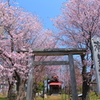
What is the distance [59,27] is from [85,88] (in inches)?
188

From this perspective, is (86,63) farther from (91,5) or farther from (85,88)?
(91,5)

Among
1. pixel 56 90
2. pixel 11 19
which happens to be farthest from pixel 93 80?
pixel 56 90

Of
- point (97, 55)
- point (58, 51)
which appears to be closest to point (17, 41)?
point (58, 51)

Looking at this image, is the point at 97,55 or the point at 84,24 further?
the point at 84,24

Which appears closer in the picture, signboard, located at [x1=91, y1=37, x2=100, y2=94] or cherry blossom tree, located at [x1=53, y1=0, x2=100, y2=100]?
signboard, located at [x1=91, y1=37, x2=100, y2=94]

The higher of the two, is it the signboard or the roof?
the roof

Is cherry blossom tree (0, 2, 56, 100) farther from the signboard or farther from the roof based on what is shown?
the signboard

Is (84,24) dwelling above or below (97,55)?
above

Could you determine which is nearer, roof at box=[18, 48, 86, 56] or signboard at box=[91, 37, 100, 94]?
signboard at box=[91, 37, 100, 94]

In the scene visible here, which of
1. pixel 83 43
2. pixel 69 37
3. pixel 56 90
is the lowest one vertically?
pixel 56 90

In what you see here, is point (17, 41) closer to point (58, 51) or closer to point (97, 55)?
point (58, 51)

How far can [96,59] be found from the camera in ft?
17.1

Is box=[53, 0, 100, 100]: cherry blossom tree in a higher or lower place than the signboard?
higher

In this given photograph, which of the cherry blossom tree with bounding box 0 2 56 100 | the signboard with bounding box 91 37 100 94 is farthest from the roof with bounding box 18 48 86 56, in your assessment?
the signboard with bounding box 91 37 100 94
